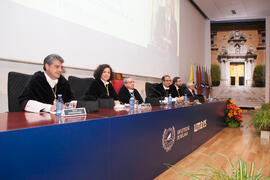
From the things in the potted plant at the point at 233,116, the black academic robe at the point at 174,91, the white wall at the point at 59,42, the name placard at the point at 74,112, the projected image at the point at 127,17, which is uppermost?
the projected image at the point at 127,17

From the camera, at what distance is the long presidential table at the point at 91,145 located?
3.16 feet

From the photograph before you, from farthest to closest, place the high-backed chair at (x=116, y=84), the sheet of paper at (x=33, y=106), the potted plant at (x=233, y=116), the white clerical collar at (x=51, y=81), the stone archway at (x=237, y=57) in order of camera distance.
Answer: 1. the stone archway at (x=237, y=57)
2. the potted plant at (x=233, y=116)
3. the high-backed chair at (x=116, y=84)
4. the white clerical collar at (x=51, y=81)
5. the sheet of paper at (x=33, y=106)

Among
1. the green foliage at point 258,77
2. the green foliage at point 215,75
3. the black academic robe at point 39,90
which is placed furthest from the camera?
the green foliage at point 215,75

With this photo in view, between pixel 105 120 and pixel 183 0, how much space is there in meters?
6.83

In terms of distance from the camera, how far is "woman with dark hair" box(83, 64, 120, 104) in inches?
117

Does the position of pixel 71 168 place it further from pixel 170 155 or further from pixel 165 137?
pixel 170 155

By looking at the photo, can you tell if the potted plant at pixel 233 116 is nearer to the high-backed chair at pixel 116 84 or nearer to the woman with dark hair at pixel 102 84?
the high-backed chair at pixel 116 84

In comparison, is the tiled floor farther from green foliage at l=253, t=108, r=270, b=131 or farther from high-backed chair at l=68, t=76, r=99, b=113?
high-backed chair at l=68, t=76, r=99, b=113

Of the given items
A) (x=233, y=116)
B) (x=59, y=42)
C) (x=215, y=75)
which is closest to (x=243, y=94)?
(x=215, y=75)

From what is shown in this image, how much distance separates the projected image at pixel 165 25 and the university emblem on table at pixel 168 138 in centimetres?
285

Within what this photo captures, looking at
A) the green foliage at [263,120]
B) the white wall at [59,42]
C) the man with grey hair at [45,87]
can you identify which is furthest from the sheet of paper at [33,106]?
the green foliage at [263,120]

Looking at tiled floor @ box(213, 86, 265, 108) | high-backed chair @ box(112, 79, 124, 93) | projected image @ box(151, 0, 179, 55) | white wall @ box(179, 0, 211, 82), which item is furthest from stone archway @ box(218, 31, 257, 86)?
high-backed chair @ box(112, 79, 124, 93)

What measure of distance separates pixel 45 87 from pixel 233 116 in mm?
4616

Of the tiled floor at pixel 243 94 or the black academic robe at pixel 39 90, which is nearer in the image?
the black academic robe at pixel 39 90
